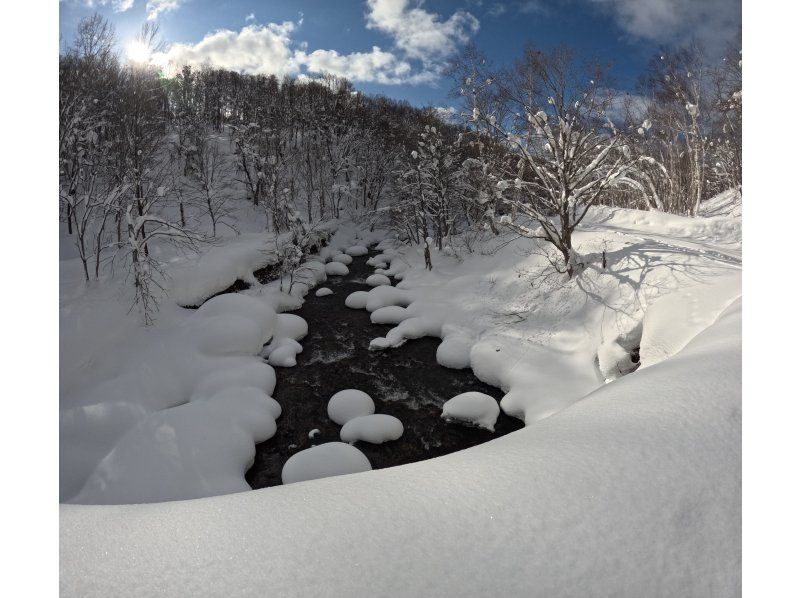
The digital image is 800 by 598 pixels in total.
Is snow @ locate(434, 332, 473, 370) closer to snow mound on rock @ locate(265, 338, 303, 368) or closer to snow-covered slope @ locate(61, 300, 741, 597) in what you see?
snow mound on rock @ locate(265, 338, 303, 368)

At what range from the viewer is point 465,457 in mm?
2109

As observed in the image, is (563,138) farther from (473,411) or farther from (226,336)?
(226,336)

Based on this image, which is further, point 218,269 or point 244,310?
point 218,269

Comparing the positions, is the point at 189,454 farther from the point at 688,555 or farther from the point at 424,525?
the point at 688,555

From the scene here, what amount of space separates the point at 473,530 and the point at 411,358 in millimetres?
7425

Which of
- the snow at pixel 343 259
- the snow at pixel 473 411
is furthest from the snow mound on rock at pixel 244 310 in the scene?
the snow at pixel 343 259

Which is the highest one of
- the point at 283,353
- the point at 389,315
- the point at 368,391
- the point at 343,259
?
the point at 343,259

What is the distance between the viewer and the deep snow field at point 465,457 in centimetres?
135

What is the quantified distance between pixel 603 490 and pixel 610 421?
69 cm

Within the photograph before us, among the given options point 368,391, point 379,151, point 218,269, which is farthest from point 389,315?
point 379,151

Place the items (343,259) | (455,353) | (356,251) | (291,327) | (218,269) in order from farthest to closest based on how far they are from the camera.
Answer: (356,251)
(343,259)
(218,269)
(291,327)
(455,353)

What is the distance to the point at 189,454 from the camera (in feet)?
16.5

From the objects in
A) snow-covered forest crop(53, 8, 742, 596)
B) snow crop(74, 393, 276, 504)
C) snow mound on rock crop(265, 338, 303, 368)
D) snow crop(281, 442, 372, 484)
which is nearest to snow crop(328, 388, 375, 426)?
snow-covered forest crop(53, 8, 742, 596)
